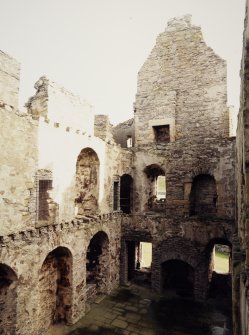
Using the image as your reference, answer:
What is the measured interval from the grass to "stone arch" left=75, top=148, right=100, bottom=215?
8.73 m

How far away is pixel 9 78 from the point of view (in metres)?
8.30

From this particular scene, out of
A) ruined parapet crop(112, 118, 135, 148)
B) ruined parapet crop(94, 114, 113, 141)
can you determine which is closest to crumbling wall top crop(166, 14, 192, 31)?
ruined parapet crop(112, 118, 135, 148)

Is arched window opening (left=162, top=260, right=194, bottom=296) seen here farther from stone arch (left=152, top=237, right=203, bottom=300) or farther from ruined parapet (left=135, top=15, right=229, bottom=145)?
ruined parapet (left=135, top=15, right=229, bottom=145)

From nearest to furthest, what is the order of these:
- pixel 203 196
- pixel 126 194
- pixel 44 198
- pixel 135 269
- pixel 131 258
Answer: pixel 44 198 → pixel 203 196 → pixel 131 258 → pixel 135 269 → pixel 126 194

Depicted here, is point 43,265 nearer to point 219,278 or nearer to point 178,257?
point 178,257

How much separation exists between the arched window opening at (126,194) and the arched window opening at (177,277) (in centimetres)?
319

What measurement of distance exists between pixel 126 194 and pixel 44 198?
21.7 feet

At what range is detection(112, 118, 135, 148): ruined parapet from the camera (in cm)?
1683

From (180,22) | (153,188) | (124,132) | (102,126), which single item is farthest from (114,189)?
(180,22)

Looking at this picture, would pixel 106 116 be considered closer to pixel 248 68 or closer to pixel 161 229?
pixel 161 229

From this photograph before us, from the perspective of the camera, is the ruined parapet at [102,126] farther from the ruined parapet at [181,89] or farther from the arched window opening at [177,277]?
the arched window opening at [177,277]

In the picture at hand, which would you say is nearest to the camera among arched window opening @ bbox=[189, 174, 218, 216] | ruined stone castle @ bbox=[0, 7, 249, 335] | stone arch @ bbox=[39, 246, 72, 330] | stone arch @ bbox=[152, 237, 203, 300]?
ruined stone castle @ bbox=[0, 7, 249, 335]

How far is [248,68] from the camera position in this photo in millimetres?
3867

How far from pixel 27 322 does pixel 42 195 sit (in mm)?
3356
